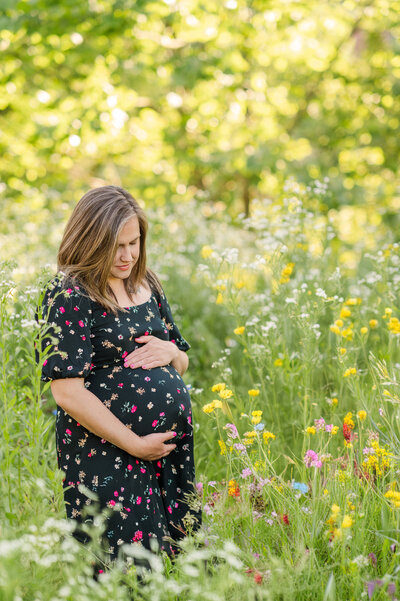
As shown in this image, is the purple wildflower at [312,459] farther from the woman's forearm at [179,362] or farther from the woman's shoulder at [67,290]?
the woman's shoulder at [67,290]

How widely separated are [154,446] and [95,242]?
766 mm

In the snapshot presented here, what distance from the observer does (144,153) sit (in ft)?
33.5

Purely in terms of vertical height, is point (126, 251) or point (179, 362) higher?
point (126, 251)

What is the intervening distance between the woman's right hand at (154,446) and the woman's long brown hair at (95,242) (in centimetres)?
48

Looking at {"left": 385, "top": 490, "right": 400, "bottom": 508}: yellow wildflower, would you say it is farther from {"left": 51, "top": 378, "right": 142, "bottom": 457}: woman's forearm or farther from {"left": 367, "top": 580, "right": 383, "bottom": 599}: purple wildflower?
{"left": 51, "top": 378, "right": 142, "bottom": 457}: woman's forearm

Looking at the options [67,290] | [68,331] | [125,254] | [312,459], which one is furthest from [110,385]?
[312,459]

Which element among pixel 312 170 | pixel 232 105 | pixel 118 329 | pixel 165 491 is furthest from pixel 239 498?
pixel 232 105

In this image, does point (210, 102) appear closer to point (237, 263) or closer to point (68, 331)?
point (237, 263)

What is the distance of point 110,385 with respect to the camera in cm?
216

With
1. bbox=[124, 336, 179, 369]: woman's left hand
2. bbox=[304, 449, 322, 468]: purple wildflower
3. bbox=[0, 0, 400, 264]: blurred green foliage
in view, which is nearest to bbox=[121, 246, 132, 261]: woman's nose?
bbox=[124, 336, 179, 369]: woman's left hand

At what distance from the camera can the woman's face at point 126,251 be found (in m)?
2.23

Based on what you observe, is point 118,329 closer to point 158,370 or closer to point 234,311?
point 158,370

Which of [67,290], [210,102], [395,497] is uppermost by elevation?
[210,102]

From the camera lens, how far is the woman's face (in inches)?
87.9
